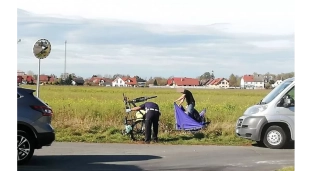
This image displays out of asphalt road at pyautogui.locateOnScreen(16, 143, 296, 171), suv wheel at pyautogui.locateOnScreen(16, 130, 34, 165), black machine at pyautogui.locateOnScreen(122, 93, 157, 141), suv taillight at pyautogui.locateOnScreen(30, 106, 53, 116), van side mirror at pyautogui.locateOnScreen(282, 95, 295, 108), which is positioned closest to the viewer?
suv wheel at pyautogui.locateOnScreen(16, 130, 34, 165)

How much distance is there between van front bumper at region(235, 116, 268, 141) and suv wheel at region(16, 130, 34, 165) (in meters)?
6.23

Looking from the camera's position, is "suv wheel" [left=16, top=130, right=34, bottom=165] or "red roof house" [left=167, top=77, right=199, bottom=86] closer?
"suv wheel" [left=16, top=130, right=34, bottom=165]

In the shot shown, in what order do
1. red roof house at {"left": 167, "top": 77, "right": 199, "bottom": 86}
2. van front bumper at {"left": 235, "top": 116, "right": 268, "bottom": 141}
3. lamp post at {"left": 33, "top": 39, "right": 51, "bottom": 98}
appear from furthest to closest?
red roof house at {"left": 167, "top": 77, "right": 199, "bottom": 86} < lamp post at {"left": 33, "top": 39, "right": 51, "bottom": 98} < van front bumper at {"left": 235, "top": 116, "right": 268, "bottom": 141}

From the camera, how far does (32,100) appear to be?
9602 millimetres

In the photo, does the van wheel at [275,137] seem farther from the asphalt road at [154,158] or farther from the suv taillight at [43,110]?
the suv taillight at [43,110]

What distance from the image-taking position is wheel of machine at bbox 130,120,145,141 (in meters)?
14.2

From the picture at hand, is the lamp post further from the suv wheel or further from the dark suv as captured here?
the suv wheel

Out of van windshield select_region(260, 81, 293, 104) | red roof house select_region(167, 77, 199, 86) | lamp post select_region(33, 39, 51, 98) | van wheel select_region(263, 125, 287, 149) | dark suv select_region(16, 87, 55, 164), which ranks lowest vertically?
van wheel select_region(263, 125, 287, 149)

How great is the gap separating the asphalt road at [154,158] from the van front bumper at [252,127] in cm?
35

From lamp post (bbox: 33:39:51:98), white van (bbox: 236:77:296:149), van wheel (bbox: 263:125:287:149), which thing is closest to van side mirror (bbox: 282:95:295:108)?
white van (bbox: 236:77:296:149)

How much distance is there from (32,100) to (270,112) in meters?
6.52
